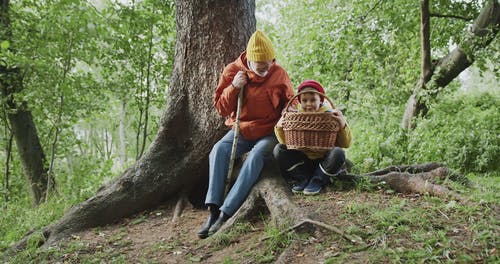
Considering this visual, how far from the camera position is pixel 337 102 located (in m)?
10.7

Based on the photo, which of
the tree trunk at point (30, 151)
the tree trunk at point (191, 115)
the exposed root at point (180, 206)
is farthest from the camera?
the tree trunk at point (30, 151)

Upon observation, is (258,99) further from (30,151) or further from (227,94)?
(30,151)

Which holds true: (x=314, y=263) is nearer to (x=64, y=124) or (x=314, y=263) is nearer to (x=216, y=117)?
(x=216, y=117)

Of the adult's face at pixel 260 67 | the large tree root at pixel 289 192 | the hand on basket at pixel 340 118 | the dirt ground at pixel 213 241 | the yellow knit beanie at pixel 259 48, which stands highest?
the yellow knit beanie at pixel 259 48

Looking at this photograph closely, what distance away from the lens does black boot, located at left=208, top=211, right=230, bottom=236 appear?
3701 mm

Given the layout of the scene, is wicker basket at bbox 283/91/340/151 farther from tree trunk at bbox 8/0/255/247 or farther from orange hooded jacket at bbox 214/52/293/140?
tree trunk at bbox 8/0/255/247

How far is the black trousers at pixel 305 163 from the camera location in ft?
13.2

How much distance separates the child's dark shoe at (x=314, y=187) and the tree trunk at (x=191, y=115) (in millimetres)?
1269

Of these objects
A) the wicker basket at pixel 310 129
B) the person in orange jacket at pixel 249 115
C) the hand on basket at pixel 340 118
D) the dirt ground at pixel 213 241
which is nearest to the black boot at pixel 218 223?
the person in orange jacket at pixel 249 115

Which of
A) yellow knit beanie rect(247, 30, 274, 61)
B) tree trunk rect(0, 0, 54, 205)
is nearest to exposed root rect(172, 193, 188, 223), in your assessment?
yellow knit beanie rect(247, 30, 274, 61)

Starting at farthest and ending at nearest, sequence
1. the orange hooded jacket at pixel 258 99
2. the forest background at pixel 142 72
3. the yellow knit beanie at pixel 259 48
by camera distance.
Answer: the forest background at pixel 142 72 → the orange hooded jacket at pixel 258 99 → the yellow knit beanie at pixel 259 48

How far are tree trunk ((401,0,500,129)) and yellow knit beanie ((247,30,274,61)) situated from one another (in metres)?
4.19

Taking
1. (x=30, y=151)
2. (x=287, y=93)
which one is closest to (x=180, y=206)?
(x=287, y=93)

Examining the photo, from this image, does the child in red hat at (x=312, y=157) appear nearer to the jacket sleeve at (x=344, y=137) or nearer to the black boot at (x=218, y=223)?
the jacket sleeve at (x=344, y=137)
